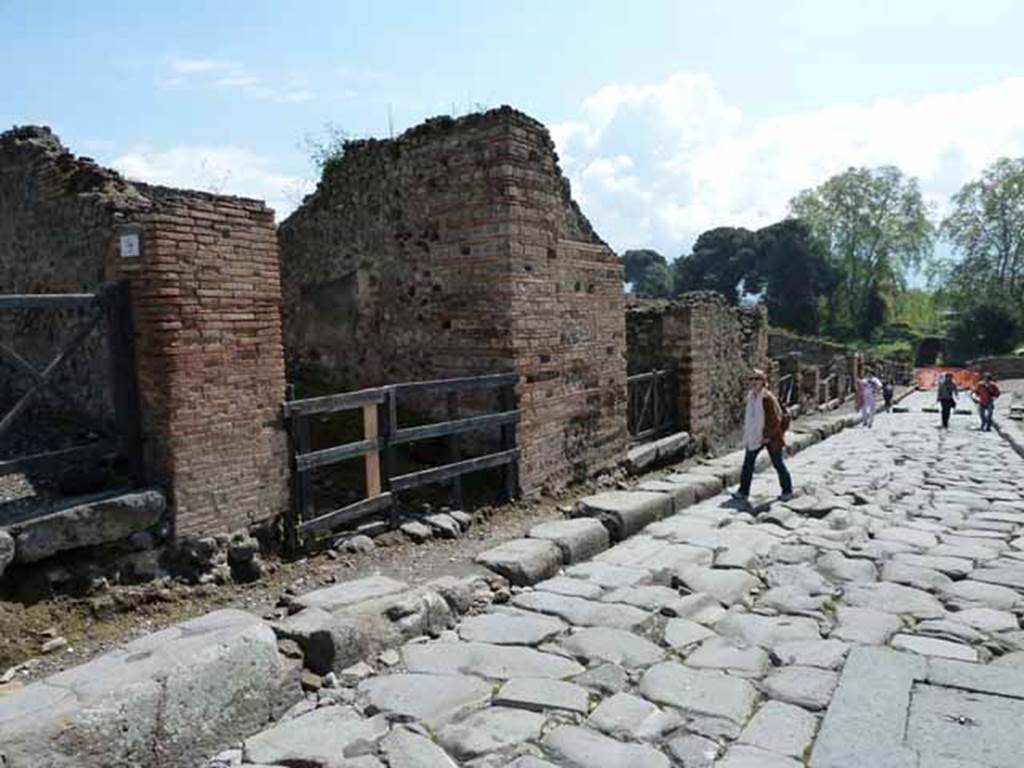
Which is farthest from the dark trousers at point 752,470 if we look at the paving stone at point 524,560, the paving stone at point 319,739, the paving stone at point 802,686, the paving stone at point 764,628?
the paving stone at point 319,739

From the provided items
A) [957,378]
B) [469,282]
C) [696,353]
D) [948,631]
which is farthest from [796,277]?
[948,631]

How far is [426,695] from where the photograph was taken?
361 cm

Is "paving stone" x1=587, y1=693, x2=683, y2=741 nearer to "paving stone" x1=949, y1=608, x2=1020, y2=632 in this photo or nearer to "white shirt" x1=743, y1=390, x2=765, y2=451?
"paving stone" x1=949, y1=608, x2=1020, y2=632

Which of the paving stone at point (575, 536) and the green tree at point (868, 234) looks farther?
the green tree at point (868, 234)

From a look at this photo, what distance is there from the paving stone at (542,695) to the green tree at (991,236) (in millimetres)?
53502

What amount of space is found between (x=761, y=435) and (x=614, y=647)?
15.9ft

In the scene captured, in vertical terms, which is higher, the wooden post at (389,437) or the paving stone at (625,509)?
the wooden post at (389,437)

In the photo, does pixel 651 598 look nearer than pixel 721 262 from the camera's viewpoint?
Yes

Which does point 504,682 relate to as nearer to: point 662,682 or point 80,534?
point 662,682

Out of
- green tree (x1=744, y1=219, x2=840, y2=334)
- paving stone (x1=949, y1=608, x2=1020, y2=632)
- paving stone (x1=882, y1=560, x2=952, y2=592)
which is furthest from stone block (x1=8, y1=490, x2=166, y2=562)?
green tree (x1=744, y1=219, x2=840, y2=334)

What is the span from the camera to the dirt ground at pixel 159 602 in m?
3.70

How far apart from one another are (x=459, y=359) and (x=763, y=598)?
11.8 feet

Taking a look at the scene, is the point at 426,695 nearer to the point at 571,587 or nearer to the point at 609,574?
the point at 571,587

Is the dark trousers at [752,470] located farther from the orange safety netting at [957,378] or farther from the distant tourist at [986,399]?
the orange safety netting at [957,378]
